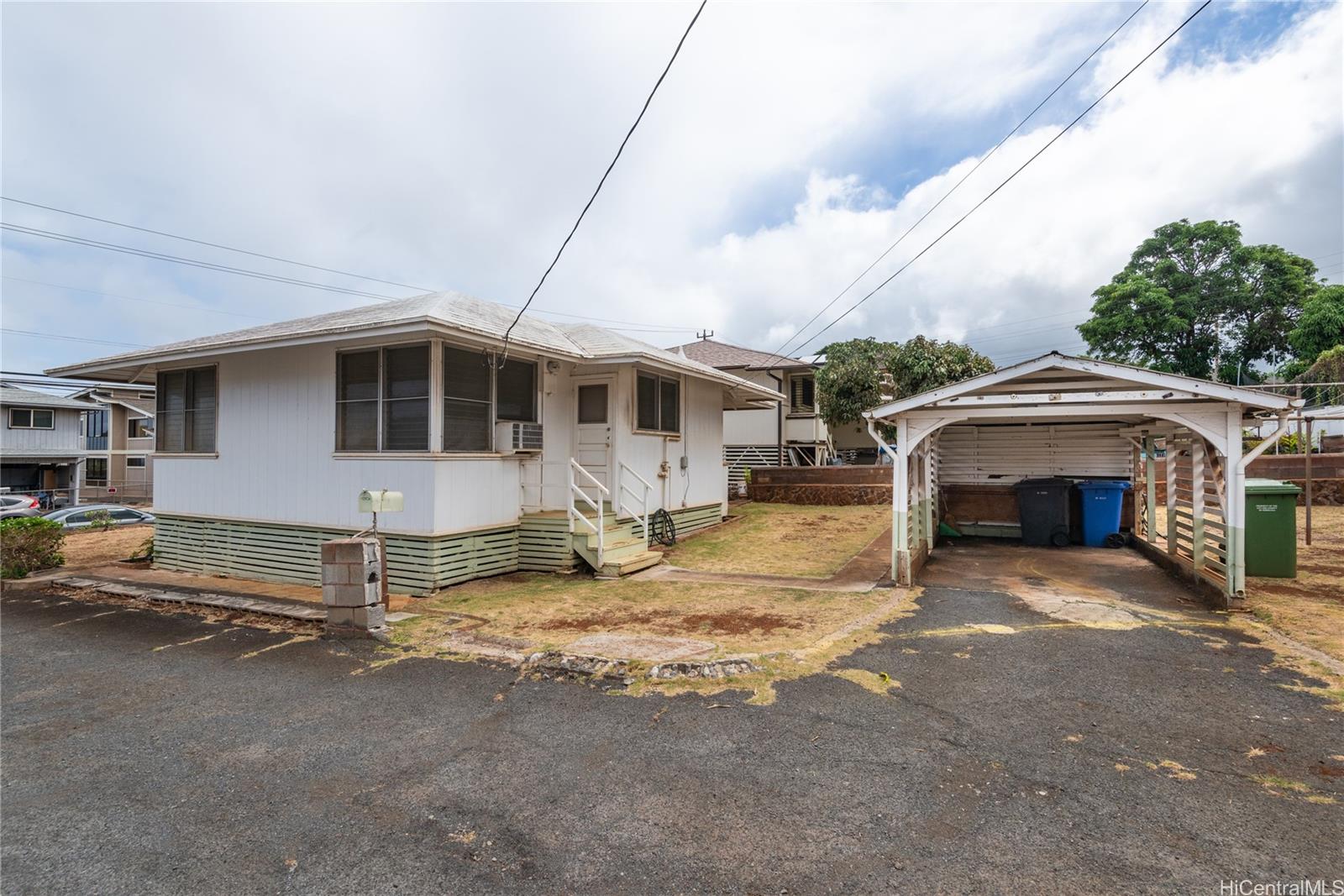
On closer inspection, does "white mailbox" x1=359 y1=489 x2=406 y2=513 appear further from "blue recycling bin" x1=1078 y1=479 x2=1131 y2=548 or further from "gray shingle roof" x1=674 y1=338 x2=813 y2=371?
"gray shingle roof" x1=674 y1=338 x2=813 y2=371

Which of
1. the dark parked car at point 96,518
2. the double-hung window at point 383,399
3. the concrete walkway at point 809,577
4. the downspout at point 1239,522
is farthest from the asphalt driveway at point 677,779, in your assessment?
the dark parked car at point 96,518

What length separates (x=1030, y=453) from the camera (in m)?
12.2

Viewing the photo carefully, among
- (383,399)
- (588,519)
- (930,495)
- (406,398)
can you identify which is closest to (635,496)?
(588,519)

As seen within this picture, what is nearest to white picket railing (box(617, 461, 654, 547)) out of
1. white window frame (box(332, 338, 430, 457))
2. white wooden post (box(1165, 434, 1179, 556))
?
white window frame (box(332, 338, 430, 457))

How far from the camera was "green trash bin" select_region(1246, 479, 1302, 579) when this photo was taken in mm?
7941

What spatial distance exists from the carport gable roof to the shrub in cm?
1274

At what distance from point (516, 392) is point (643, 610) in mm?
3934

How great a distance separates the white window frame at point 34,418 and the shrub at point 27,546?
2666cm

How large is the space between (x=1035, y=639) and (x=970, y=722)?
222 centimetres

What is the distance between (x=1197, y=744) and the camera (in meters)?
3.53

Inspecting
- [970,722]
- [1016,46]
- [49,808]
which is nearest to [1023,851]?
[970,722]

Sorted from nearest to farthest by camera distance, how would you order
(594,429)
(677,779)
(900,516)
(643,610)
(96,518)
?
(677,779)
(643,610)
(900,516)
(594,429)
(96,518)

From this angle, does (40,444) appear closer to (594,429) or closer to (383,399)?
(383,399)

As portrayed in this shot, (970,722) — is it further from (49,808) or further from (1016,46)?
(1016,46)
